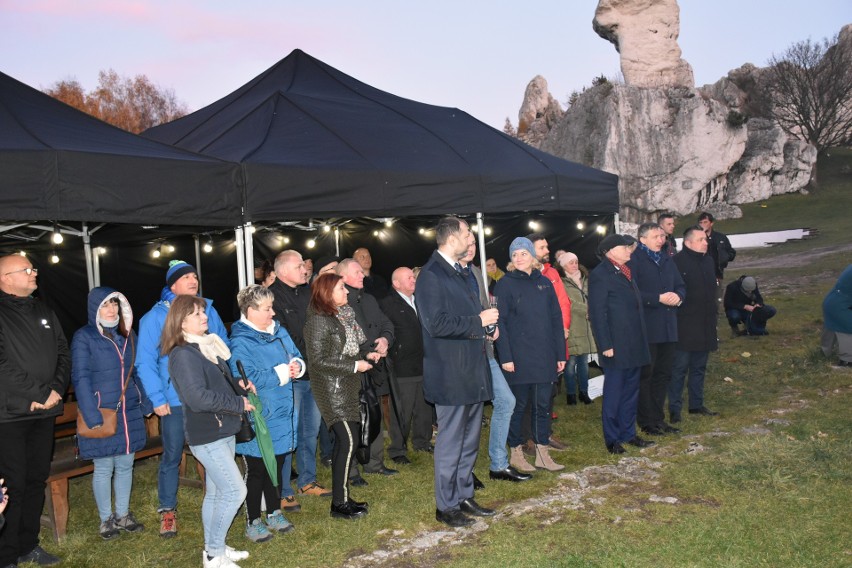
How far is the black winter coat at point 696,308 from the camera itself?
22.3 ft

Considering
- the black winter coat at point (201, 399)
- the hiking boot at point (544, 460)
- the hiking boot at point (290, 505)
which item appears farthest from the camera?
the hiking boot at point (544, 460)

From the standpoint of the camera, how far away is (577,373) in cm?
802

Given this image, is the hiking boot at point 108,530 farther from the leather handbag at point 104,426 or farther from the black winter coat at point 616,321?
the black winter coat at point 616,321

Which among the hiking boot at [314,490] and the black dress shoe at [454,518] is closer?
the black dress shoe at [454,518]

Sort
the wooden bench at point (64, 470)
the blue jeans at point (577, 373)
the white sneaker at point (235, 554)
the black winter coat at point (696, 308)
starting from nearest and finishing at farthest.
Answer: the white sneaker at point (235, 554) → the wooden bench at point (64, 470) → the black winter coat at point (696, 308) → the blue jeans at point (577, 373)

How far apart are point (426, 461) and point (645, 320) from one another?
2.20 metres

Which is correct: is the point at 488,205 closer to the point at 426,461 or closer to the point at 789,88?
the point at 426,461

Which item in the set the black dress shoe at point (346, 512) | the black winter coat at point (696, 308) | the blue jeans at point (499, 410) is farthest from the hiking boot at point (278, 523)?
the black winter coat at point (696, 308)

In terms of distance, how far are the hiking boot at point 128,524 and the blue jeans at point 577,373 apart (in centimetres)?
457

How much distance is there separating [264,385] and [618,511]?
7.57 ft

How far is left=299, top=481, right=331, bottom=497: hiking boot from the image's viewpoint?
5.26 metres

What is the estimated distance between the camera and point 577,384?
828 cm

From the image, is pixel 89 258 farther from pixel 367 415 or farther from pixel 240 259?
pixel 367 415

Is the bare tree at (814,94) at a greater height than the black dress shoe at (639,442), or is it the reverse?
the bare tree at (814,94)
